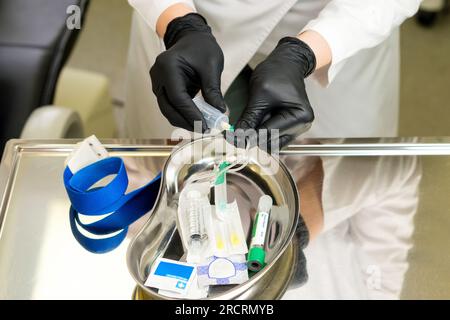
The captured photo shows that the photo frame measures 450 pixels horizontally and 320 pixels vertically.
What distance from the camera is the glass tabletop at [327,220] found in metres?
0.70

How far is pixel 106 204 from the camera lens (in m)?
0.76

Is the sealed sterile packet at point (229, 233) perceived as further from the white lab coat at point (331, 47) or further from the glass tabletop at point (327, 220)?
the white lab coat at point (331, 47)

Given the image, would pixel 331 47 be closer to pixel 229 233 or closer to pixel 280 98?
pixel 280 98

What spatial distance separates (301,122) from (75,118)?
56 centimetres

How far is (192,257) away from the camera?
2.32 ft

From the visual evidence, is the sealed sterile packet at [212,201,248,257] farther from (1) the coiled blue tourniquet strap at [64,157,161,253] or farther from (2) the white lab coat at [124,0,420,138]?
(2) the white lab coat at [124,0,420,138]

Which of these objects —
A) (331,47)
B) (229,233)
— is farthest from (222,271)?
(331,47)

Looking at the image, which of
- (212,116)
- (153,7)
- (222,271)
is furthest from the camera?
(153,7)

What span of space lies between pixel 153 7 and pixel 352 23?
344 millimetres

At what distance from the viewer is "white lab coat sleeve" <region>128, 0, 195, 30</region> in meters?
0.94

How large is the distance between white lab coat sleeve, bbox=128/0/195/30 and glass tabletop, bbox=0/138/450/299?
242mm

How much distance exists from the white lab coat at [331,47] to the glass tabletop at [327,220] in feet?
0.62

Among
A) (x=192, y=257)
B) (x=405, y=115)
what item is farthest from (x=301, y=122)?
(x=405, y=115)

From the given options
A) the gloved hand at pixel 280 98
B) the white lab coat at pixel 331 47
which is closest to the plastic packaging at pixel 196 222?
the gloved hand at pixel 280 98
